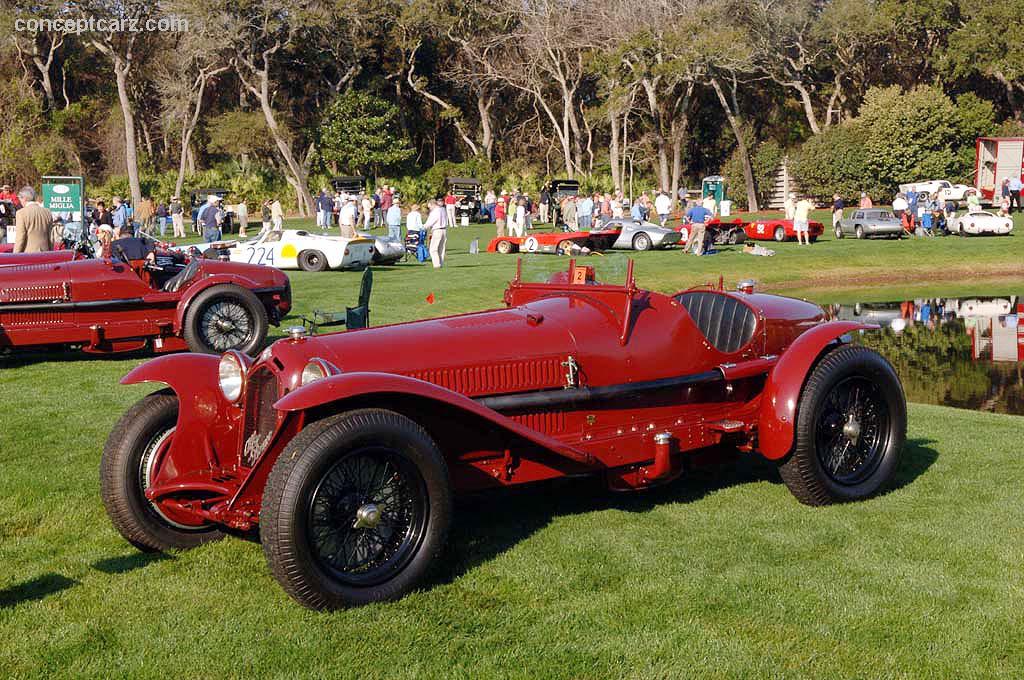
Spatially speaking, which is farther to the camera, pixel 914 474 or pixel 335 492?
pixel 914 474

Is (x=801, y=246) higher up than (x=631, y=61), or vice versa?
(x=631, y=61)

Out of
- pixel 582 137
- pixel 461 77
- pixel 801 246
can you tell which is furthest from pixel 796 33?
pixel 801 246

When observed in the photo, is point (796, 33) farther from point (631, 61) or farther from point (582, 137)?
point (582, 137)

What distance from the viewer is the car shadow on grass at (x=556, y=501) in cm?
553

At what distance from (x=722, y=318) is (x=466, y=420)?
2183 mm

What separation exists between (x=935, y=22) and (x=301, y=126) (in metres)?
32.2

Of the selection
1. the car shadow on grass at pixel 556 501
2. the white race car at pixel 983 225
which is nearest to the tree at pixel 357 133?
the white race car at pixel 983 225

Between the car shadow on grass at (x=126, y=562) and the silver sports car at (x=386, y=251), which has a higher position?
the silver sports car at (x=386, y=251)

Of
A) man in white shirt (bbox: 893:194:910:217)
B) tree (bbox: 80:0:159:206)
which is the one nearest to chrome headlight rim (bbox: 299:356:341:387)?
man in white shirt (bbox: 893:194:910:217)

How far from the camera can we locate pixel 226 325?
12422 millimetres

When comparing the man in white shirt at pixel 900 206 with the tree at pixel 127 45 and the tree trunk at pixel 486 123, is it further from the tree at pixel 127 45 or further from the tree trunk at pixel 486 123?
the tree at pixel 127 45

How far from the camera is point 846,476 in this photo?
6.58 metres

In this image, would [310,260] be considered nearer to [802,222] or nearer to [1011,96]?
[802,222]

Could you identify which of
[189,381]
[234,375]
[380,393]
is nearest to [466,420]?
[380,393]
